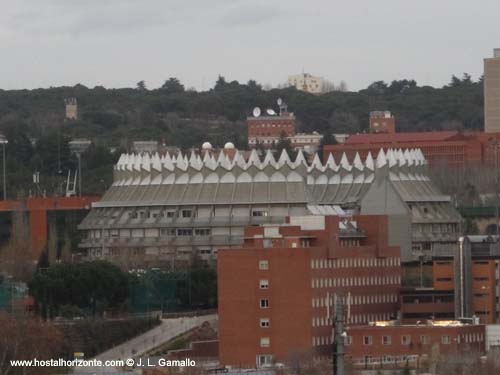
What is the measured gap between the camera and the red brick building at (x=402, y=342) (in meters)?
93.0

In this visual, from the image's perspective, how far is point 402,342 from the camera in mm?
93812

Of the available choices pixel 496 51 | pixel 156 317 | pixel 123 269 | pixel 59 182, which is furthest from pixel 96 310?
pixel 496 51

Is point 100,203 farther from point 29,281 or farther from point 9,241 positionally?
point 29,281

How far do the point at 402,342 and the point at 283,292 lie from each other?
5.35 metres

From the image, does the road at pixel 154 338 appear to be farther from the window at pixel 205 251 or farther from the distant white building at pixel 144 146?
the distant white building at pixel 144 146

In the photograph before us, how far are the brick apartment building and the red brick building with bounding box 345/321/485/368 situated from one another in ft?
5.82

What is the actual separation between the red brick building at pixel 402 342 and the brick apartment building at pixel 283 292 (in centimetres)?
177

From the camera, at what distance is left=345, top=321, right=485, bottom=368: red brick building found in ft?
305

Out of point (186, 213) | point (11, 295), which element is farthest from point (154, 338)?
point (186, 213)

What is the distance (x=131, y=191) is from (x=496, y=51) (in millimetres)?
65021

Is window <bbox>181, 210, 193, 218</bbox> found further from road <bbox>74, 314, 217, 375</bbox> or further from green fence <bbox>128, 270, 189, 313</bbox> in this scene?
road <bbox>74, 314, 217, 375</bbox>

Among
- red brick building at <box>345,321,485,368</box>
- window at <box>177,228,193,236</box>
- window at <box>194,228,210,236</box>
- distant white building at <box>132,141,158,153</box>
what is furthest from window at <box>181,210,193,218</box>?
distant white building at <box>132,141,158,153</box>

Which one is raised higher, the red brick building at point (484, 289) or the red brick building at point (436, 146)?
the red brick building at point (436, 146)

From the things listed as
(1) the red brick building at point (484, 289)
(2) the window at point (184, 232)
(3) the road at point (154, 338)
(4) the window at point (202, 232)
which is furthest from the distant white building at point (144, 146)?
Answer: (1) the red brick building at point (484, 289)
